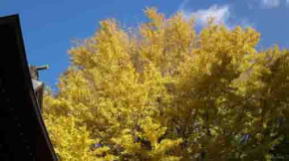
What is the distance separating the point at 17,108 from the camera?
4723 millimetres

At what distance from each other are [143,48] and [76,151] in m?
7.51

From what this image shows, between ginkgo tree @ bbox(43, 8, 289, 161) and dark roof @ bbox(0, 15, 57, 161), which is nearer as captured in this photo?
dark roof @ bbox(0, 15, 57, 161)

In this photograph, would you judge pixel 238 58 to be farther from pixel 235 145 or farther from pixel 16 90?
pixel 16 90

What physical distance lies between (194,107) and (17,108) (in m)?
9.17

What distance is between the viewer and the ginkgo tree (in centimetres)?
Answer: 1260

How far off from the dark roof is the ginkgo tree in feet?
21.3

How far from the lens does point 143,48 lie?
1733 centimetres

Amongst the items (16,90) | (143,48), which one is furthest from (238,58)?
(16,90)

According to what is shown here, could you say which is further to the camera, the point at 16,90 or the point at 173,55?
the point at 173,55

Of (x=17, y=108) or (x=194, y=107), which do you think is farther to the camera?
(x=194, y=107)

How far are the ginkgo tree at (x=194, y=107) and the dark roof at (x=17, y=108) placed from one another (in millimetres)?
6492

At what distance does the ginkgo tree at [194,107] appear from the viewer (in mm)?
12605

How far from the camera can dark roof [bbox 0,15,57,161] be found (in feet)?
13.5

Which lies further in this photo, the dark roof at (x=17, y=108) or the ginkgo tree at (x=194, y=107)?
the ginkgo tree at (x=194, y=107)
